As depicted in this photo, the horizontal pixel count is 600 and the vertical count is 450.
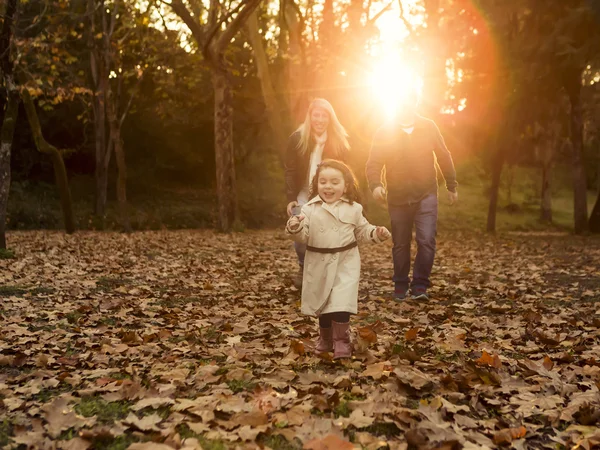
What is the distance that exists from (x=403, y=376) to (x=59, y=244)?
14.3 metres

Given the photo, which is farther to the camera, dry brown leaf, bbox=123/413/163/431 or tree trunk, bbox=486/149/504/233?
tree trunk, bbox=486/149/504/233

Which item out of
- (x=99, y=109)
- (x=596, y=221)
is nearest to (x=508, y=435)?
(x=596, y=221)

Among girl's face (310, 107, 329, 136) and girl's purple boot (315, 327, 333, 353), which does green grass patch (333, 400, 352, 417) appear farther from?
girl's face (310, 107, 329, 136)

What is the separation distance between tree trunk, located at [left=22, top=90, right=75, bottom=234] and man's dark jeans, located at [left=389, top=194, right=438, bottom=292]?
38.0 ft

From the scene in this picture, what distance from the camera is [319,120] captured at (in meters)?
7.55

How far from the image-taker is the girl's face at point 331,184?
5.26m

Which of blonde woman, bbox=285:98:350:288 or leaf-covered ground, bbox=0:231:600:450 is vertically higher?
blonde woman, bbox=285:98:350:288

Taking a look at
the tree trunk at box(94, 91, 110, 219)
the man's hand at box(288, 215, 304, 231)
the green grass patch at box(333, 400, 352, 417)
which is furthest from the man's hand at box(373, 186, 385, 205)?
the tree trunk at box(94, 91, 110, 219)

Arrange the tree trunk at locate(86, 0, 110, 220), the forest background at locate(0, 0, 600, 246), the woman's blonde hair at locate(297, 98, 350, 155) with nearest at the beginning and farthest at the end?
the woman's blonde hair at locate(297, 98, 350, 155)
the forest background at locate(0, 0, 600, 246)
the tree trunk at locate(86, 0, 110, 220)

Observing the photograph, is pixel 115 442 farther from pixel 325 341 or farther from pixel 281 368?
pixel 325 341

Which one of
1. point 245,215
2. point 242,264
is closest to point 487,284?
point 242,264

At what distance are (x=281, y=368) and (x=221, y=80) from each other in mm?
17058

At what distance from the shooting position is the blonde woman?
24.7ft

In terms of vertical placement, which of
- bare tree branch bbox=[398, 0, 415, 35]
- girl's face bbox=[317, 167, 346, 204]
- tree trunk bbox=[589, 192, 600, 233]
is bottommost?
tree trunk bbox=[589, 192, 600, 233]
